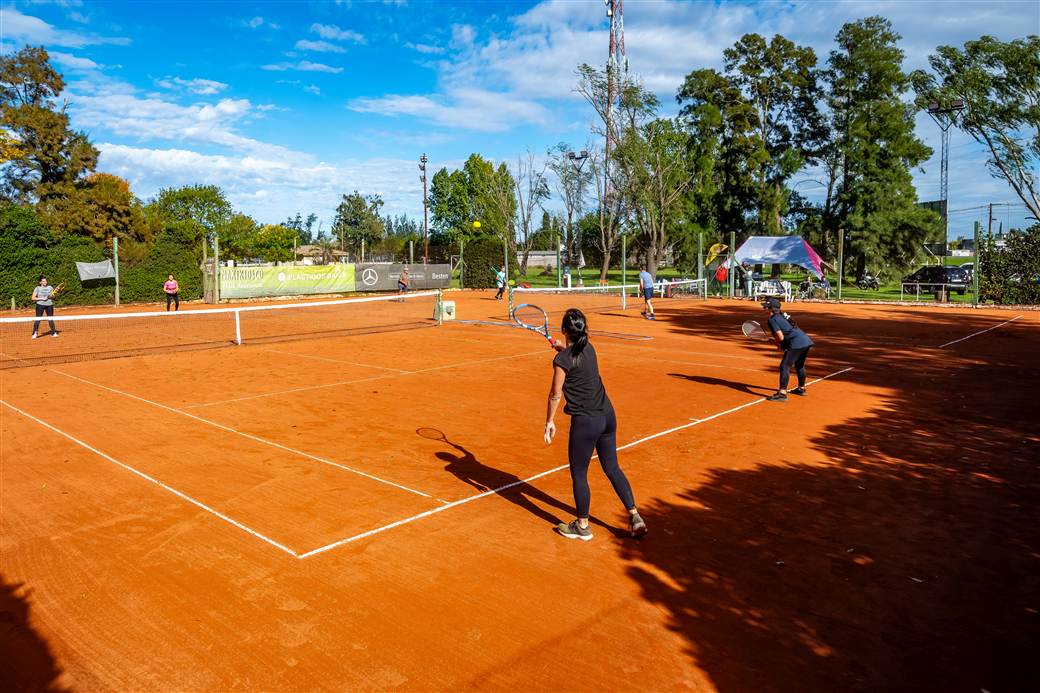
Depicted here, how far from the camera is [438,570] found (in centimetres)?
580

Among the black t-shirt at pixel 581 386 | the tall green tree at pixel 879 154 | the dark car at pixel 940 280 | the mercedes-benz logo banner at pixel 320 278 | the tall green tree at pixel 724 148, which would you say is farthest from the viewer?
the tall green tree at pixel 724 148

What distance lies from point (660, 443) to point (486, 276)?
3966cm

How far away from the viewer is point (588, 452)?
20.5 feet

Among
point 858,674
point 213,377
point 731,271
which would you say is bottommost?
point 858,674

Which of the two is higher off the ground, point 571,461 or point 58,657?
point 571,461

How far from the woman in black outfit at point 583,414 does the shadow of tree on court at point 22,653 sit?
405 cm

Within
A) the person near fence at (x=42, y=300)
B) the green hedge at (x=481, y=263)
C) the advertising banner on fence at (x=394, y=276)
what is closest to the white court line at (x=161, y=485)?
the person near fence at (x=42, y=300)

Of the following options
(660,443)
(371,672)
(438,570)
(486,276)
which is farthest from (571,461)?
(486,276)

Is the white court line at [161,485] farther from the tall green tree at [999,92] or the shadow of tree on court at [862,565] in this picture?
the tall green tree at [999,92]

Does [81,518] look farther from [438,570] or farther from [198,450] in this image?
[438,570]

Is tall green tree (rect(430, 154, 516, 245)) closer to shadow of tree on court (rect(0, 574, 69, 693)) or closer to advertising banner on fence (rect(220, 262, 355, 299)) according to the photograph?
advertising banner on fence (rect(220, 262, 355, 299))

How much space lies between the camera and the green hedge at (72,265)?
32.0 meters

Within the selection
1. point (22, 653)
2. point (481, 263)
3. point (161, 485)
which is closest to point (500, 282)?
point (481, 263)

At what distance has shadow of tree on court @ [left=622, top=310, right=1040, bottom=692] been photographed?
450 cm
